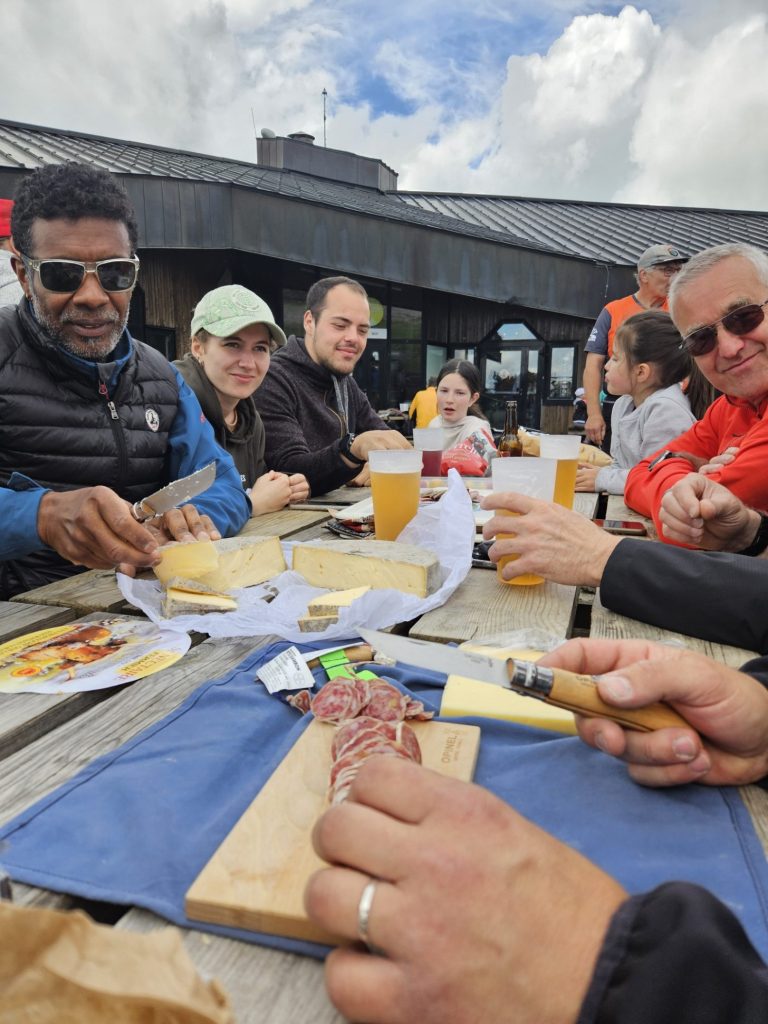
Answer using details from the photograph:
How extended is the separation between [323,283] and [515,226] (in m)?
11.4

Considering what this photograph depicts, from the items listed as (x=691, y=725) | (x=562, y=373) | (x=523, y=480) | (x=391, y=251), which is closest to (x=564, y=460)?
(x=523, y=480)

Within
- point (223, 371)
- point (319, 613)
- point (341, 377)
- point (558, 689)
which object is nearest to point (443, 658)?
point (558, 689)

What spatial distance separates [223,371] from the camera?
11.4 feet

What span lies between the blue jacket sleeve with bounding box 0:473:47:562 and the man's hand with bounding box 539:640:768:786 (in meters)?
1.49

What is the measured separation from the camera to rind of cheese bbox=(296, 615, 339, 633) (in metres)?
1.38

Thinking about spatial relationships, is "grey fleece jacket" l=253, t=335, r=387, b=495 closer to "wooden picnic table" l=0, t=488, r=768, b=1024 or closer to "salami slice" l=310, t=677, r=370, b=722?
"wooden picnic table" l=0, t=488, r=768, b=1024

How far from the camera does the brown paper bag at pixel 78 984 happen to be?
0.46 meters

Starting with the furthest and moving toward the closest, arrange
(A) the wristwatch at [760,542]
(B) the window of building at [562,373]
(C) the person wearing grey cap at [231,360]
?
(B) the window of building at [562,373]
(C) the person wearing grey cap at [231,360]
(A) the wristwatch at [760,542]

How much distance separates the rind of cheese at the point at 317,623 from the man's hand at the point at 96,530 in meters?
0.47

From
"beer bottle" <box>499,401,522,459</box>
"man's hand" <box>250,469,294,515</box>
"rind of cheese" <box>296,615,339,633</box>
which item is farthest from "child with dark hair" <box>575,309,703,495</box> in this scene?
"rind of cheese" <box>296,615,339,633</box>

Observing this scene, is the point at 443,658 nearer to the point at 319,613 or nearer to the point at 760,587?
the point at 319,613

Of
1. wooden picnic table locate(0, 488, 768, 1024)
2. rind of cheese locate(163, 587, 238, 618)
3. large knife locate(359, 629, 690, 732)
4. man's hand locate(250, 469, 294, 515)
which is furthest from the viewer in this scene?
man's hand locate(250, 469, 294, 515)

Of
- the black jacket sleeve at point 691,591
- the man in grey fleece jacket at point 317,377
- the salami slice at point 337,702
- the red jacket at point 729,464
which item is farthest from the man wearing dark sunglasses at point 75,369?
the red jacket at point 729,464

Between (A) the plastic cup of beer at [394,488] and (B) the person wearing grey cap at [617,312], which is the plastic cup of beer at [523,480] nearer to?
(A) the plastic cup of beer at [394,488]
